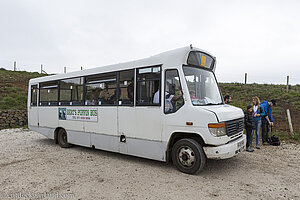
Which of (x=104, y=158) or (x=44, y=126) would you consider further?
(x=44, y=126)

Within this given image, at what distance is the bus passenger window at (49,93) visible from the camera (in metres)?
8.33

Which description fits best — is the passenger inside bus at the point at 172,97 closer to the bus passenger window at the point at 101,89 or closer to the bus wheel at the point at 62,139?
the bus passenger window at the point at 101,89

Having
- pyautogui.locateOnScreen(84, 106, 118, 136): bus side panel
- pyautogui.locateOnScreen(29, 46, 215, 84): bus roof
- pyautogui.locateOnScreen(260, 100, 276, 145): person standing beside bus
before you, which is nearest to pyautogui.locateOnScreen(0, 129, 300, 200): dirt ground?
pyautogui.locateOnScreen(84, 106, 118, 136): bus side panel

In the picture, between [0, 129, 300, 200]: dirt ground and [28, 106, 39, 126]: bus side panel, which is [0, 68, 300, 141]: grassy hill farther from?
[28, 106, 39, 126]: bus side panel

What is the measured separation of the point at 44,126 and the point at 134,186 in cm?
628

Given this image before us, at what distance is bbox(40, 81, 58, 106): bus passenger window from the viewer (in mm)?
8327

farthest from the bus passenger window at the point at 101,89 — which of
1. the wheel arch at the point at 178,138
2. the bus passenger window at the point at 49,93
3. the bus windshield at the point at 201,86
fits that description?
the bus windshield at the point at 201,86

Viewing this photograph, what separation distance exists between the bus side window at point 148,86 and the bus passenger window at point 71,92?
2.76 m

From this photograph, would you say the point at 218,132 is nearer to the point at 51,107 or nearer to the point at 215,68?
the point at 215,68

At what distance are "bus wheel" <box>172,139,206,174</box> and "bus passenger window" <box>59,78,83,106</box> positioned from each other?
4126 millimetres

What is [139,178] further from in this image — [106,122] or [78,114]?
[78,114]

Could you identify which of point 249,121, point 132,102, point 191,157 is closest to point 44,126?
point 132,102

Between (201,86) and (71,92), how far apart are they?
16.5 ft

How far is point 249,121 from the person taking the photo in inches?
287
